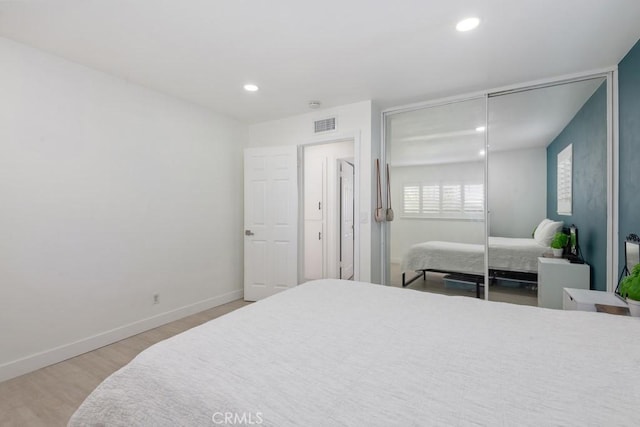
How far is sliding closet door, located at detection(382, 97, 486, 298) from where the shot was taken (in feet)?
10.2

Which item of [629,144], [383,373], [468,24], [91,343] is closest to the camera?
[383,373]

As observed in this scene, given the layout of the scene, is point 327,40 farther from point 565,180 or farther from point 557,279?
point 557,279

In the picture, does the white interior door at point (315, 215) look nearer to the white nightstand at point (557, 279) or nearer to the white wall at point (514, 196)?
the white wall at point (514, 196)

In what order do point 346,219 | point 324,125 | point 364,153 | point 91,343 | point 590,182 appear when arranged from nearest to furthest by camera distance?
point 91,343 < point 590,182 < point 364,153 < point 324,125 < point 346,219

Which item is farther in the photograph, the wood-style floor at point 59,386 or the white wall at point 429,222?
the white wall at point 429,222

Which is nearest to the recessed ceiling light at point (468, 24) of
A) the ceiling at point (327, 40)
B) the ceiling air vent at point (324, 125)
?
the ceiling at point (327, 40)

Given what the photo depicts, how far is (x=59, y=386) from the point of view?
79.4 inches

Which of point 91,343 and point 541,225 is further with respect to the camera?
point 541,225

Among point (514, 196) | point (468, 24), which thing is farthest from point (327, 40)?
point (514, 196)

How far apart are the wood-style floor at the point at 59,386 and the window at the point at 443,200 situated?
303 centimetres

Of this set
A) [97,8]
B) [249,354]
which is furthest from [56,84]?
[249,354]

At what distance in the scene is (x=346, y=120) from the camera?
3.43 metres

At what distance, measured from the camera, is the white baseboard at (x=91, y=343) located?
6.96ft

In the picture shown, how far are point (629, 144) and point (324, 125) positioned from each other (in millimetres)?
2756
